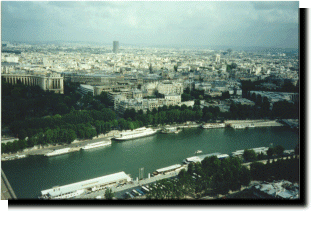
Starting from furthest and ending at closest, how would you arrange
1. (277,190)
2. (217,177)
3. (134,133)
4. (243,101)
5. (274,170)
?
1. (243,101)
2. (134,133)
3. (274,170)
4. (217,177)
5. (277,190)

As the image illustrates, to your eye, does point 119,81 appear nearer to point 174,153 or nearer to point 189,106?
point 189,106

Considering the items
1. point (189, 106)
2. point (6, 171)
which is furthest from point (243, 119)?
point (6, 171)

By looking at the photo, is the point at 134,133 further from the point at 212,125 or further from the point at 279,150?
the point at 279,150

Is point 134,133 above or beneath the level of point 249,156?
above

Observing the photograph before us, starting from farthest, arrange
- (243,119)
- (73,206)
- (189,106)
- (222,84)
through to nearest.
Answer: (222,84), (189,106), (243,119), (73,206)

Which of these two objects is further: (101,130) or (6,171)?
(101,130)

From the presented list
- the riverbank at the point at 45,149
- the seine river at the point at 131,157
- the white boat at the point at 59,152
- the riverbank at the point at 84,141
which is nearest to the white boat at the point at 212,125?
the riverbank at the point at 84,141

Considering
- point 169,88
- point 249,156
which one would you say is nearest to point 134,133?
point 249,156
